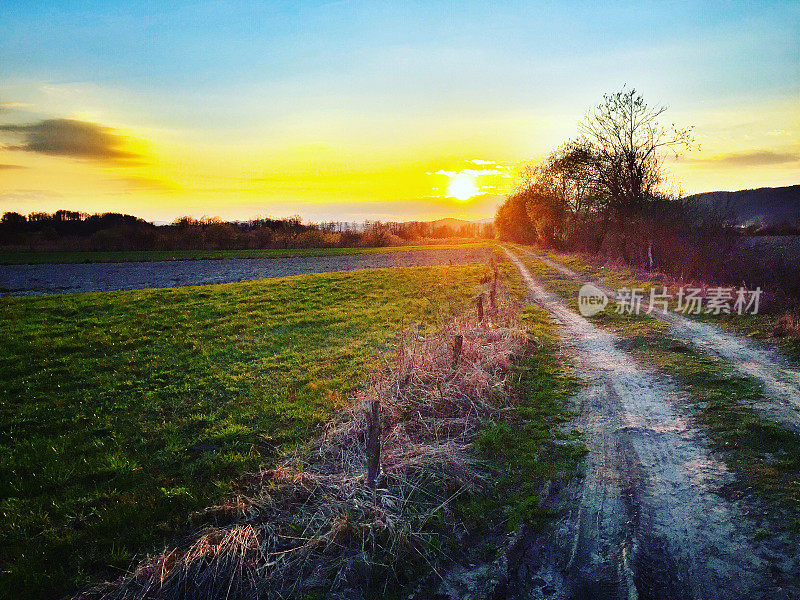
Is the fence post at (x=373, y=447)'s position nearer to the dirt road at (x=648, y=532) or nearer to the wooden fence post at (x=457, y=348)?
the dirt road at (x=648, y=532)

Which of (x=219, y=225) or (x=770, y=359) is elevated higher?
(x=219, y=225)

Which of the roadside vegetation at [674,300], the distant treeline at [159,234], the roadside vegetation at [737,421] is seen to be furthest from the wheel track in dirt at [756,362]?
the distant treeline at [159,234]

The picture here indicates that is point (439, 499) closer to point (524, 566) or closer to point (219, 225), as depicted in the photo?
point (524, 566)

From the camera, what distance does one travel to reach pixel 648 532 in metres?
4.67

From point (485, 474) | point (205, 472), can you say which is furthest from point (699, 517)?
point (205, 472)

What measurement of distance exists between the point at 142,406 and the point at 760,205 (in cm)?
8358

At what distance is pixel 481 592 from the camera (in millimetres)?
4152

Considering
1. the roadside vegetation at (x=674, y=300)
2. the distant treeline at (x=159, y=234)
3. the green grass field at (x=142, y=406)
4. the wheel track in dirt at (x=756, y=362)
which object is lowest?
the green grass field at (x=142, y=406)

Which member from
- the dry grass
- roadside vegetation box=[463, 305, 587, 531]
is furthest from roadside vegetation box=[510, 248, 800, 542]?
the dry grass

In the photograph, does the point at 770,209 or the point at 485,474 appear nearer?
the point at 485,474

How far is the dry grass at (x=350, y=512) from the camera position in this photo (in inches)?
169

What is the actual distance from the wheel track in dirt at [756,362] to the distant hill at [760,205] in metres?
12.0

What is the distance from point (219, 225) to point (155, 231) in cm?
880

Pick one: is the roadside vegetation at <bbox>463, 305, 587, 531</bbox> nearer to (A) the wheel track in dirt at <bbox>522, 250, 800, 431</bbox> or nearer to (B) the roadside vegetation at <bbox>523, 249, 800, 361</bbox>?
(A) the wheel track in dirt at <bbox>522, 250, 800, 431</bbox>
